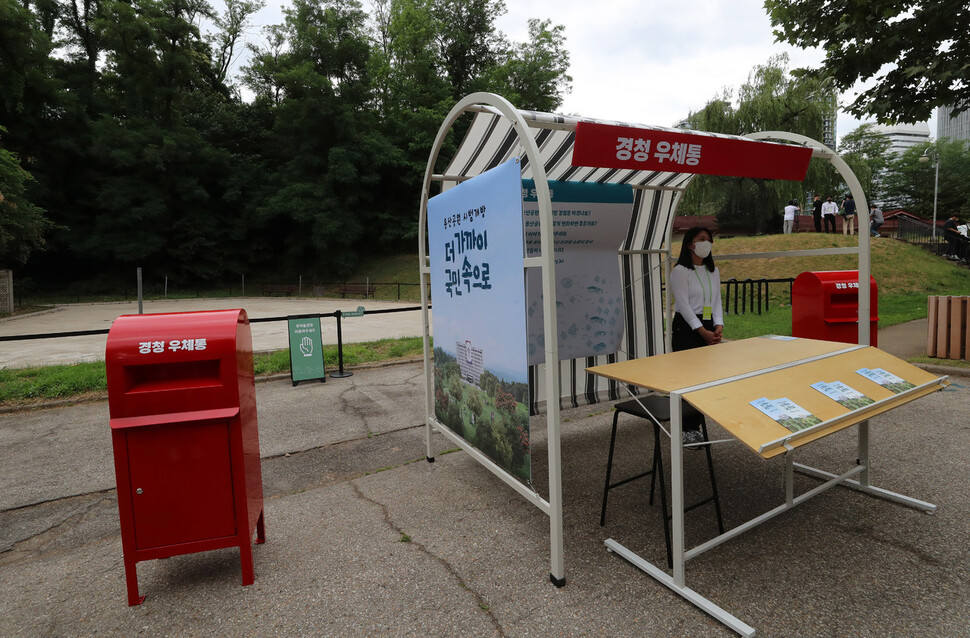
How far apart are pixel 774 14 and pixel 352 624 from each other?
11.2 meters

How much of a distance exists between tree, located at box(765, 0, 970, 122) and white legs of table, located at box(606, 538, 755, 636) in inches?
333

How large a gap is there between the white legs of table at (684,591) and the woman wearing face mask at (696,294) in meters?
1.99

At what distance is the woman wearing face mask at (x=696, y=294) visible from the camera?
4215mm

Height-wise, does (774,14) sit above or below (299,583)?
above

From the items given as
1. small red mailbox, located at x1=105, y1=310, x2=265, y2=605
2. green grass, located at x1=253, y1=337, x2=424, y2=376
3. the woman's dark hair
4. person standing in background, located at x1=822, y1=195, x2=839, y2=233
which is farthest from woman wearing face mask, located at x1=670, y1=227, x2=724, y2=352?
person standing in background, located at x1=822, y1=195, x2=839, y2=233

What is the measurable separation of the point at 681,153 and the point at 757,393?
1.42 m

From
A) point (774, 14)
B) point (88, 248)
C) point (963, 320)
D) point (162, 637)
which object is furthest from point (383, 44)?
point (162, 637)

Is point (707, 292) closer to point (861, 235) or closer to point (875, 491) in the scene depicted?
point (861, 235)

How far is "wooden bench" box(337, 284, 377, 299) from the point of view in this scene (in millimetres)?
29000

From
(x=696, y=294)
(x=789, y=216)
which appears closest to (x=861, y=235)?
(x=696, y=294)

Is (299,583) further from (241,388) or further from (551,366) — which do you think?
(551,366)

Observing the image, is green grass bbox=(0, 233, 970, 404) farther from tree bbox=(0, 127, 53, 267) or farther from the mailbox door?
tree bbox=(0, 127, 53, 267)

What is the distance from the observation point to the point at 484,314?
3.22 m

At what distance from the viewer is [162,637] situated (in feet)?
7.66
